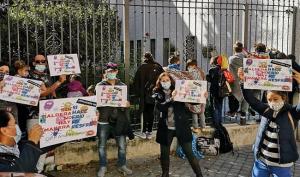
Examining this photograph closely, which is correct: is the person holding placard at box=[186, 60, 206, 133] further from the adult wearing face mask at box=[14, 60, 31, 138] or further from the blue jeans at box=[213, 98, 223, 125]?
the adult wearing face mask at box=[14, 60, 31, 138]

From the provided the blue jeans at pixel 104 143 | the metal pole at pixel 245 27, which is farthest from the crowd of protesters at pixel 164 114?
the metal pole at pixel 245 27

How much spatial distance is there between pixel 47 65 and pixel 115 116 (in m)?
1.37

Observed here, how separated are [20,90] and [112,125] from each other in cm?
163

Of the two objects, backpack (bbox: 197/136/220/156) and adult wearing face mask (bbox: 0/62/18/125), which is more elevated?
adult wearing face mask (bbox: 0/62/18/125)

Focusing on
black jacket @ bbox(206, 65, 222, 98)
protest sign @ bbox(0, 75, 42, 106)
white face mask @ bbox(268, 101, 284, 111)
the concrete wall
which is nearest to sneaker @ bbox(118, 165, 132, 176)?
the concrete wall

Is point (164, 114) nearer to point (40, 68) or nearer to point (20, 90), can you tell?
point (40, 68)

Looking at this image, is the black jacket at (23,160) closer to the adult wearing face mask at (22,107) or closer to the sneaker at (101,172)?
the adult wearing face mask at (22,107)

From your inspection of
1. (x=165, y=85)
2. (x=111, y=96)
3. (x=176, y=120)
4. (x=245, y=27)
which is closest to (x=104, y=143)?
(x=111, y=96)

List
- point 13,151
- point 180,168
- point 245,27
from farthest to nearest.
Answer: point 245,27 → point 180,168 → point 13,151

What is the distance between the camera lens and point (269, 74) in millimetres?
7078

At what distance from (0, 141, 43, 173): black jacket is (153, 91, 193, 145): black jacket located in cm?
311

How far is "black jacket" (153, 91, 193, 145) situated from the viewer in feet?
21.9

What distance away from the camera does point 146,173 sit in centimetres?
741

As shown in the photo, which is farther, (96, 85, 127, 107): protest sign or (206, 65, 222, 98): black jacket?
(206, 65, 222, 98): black jacket
